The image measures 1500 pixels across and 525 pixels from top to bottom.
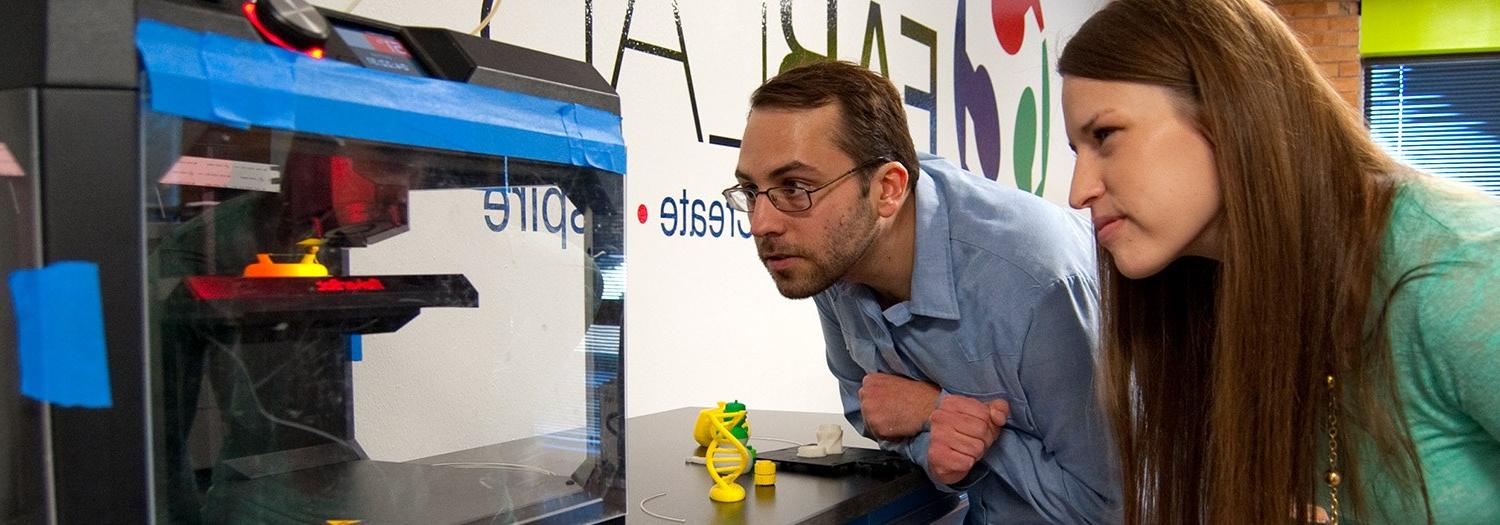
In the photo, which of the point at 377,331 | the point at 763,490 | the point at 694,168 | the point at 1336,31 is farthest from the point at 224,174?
the point at 1336,31

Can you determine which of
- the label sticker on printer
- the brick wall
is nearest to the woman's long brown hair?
the label sticker on printer

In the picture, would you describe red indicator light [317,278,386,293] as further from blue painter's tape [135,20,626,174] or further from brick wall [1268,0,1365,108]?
brick wall [1268,0,1365,108]

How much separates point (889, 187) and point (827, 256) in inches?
5.8

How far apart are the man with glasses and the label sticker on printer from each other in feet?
2.74

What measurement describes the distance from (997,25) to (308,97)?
12.4 feet

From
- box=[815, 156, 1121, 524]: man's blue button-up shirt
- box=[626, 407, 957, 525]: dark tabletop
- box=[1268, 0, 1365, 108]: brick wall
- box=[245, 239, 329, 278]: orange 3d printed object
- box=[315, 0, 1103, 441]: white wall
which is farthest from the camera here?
box=[1268, 0, 1365, 108]: brick wall

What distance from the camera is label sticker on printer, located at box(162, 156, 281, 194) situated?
2.35ft

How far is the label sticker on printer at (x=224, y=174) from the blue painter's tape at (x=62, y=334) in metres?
0.08

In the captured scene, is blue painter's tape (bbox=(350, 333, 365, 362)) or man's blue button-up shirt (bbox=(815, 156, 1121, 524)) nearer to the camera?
blue painter's tape (bbox=(350, 333, 365, 362))

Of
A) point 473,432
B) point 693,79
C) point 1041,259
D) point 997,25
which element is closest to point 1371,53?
point 997,25

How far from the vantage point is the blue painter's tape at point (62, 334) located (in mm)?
645

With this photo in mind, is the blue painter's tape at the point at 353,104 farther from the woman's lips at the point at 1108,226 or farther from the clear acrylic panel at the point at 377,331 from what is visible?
the woman's lips at the point at 1108,226

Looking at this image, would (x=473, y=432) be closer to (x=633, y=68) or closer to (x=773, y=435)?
(x=773, y=435)

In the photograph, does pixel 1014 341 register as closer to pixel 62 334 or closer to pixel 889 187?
pixel 889 187
